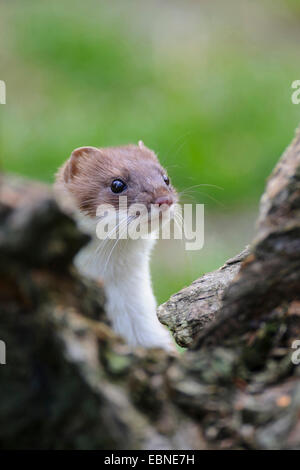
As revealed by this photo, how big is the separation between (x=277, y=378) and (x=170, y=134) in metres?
3.45

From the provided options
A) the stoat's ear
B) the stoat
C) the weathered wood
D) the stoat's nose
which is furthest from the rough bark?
the stoat's ear

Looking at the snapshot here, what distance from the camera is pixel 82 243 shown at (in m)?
1.29

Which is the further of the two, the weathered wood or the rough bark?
the weathered wood

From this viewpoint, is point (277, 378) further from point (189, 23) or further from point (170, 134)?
point (189, 23)

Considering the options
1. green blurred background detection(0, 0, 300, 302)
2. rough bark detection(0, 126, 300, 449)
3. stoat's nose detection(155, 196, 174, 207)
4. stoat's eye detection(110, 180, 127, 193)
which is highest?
green blurred background detection(0, 0, 300, 302)

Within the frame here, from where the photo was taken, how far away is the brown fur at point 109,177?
2564mm

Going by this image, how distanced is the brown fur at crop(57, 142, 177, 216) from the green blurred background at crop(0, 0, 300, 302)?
1.23 meters

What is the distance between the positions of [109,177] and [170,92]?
3.18 meters

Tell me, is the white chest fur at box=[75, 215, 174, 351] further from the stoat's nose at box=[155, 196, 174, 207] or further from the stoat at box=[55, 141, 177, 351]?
the stoat's nose at box=[155, 196, 174, 207]

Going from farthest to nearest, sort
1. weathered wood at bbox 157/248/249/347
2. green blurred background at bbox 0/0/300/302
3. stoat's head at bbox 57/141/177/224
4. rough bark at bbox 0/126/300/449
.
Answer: green blurred background at bbox 0/0/300/302 < stoat's head at bbox 57/141/177/224 < weathered wood at bbox 157/248/249/347 < rough bark at bbox 0/126/300/449

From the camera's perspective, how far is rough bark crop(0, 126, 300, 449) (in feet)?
4.08

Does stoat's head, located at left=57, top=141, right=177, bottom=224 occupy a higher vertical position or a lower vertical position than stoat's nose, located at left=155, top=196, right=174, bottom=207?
higher

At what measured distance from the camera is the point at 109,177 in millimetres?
2646

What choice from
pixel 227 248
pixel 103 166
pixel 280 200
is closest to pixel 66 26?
pixel 227 248
